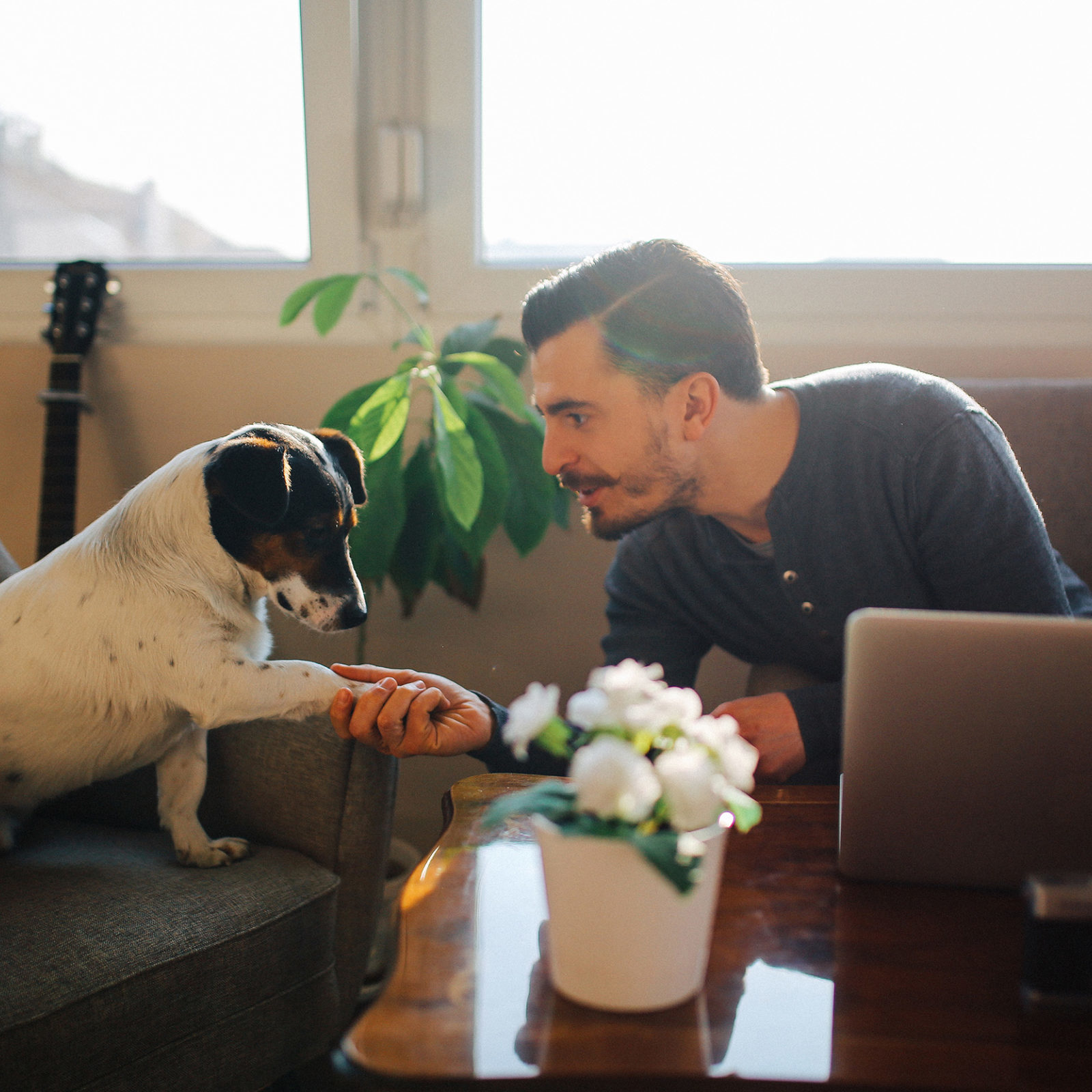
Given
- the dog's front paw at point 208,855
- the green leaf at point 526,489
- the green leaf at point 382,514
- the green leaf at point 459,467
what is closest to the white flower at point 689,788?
the dog's front paw at point 208,855

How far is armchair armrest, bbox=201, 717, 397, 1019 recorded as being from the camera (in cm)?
120

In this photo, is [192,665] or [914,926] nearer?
[914,926]

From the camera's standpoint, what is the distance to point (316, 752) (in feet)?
3.97

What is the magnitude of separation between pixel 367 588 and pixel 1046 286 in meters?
1.64

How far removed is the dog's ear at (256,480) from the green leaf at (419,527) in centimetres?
73

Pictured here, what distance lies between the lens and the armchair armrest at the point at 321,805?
1202mm

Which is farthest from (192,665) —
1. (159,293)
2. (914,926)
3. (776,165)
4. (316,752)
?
(776,165)

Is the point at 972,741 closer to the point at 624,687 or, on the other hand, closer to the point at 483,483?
the point at 624,687

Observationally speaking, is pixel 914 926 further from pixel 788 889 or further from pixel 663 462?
pixel 663 462

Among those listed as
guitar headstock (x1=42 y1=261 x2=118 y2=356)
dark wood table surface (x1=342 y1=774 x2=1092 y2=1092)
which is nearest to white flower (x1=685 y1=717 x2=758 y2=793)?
dark wood table surface (x1=342 y1=774 x2=1092 y2=1092)

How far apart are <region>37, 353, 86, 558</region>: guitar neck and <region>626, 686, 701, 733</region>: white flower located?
1.61 meters

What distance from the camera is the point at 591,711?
1.84 ft

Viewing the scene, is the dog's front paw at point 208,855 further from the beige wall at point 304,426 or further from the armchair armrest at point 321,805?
the beige wall at point 304,426

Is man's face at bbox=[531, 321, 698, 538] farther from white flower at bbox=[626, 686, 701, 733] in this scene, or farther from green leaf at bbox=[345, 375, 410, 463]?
white flower at bbox=[626, 686, 701, 733]
